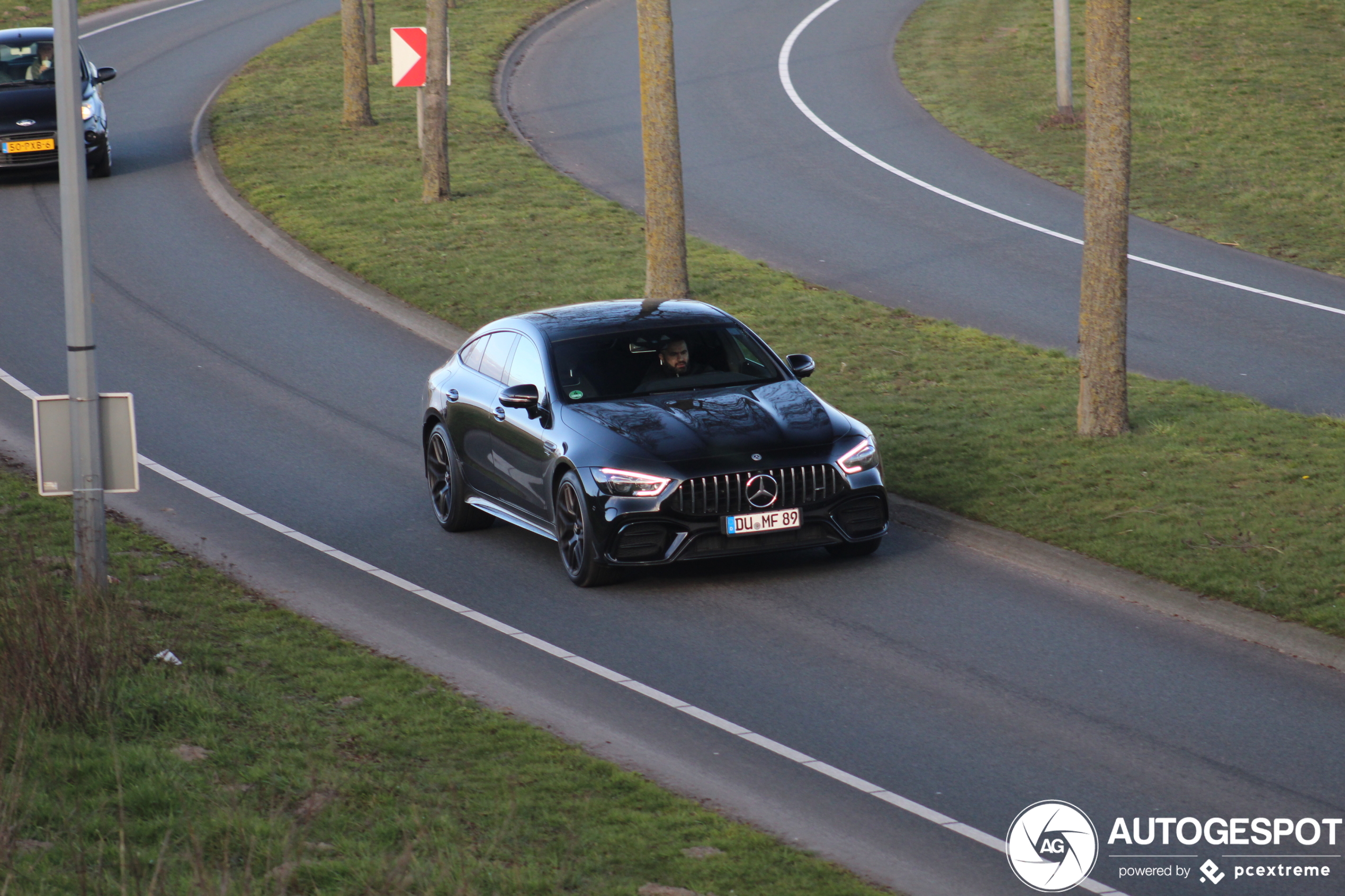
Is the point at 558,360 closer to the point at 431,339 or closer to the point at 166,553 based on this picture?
the point at 166,553

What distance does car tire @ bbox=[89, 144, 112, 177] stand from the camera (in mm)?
28328

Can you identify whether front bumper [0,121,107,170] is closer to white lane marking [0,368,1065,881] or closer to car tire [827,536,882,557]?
white lane marking [0,368,1065,881]

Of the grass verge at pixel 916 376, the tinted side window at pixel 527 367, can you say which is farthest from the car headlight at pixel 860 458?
the tinted side window at pixel 527 367

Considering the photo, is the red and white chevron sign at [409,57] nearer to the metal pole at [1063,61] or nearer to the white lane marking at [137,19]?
the metal pole at [1063,61]

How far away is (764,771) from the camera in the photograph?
27.6ft

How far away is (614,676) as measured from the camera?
9961 millimetres

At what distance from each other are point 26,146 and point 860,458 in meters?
20.4

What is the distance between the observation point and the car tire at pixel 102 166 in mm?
28328

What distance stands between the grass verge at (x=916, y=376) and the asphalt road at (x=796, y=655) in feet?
2.60

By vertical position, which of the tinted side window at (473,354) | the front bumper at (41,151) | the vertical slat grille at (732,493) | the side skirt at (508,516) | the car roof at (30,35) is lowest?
the side skirt at (508,516)

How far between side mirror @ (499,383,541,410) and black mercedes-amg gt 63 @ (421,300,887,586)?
0.02 meters

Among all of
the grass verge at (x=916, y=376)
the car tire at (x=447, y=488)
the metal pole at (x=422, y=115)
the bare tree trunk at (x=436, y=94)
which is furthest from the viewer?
the metal pole at (x=422, y=115)

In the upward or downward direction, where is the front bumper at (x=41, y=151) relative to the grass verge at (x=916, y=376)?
upward

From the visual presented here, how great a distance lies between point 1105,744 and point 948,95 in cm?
2751
